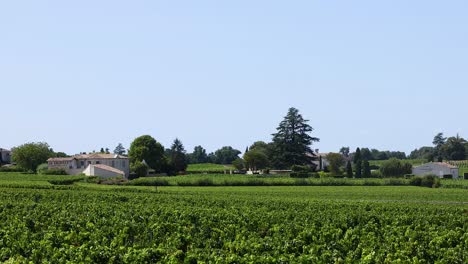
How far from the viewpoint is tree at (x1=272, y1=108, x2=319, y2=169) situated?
120 m

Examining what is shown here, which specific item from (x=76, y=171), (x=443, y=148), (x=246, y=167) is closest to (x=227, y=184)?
(x=76, y=171)

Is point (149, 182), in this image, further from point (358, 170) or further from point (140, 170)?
point (358, 170)

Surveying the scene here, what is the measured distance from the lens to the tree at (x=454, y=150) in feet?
568

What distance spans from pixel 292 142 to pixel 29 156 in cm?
5041

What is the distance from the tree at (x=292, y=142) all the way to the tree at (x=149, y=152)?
23260mm

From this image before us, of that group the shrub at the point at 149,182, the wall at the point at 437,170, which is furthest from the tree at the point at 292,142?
the shrub at the point at 149,182

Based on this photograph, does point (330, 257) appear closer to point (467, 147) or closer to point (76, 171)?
point (76, 171)

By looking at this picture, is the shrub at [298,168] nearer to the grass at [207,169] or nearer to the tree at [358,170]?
the tree at [358,170]

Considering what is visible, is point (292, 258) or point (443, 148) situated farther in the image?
point (443, 148)

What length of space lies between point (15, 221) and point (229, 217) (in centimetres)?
1080

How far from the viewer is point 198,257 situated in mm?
20266

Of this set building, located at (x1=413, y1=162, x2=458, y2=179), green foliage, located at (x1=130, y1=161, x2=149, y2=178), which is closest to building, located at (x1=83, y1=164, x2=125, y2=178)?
green foliage, located at (x1=130, y1=161, x2=149, y2=178)

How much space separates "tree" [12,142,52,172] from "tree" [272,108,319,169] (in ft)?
150

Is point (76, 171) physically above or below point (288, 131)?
below
